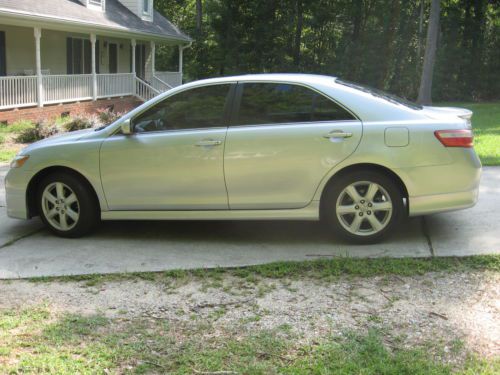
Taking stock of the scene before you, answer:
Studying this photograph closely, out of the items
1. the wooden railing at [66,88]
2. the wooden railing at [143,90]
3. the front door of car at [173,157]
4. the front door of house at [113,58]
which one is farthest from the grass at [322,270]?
the front door of house at [113,58]

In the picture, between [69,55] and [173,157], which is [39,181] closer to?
[173,157]

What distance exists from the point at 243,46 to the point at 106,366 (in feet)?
112

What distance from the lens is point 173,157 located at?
593 centimetres

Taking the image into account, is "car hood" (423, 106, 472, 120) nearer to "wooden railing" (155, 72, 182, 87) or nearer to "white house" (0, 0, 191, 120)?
→ "white house" (0, 0, 191, 120)

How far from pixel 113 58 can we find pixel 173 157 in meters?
22.2

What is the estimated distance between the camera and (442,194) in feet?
18.5

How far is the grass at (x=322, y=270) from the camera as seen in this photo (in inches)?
195

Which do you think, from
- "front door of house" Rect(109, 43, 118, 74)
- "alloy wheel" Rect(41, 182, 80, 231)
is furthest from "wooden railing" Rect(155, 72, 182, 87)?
"alloy wheel" Rect(41, 182, 80, 231)

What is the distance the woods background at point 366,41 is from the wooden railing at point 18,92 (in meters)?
19.5

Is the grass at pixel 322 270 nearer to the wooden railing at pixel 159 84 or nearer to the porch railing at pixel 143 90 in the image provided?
the porch railing at pixel 143 90

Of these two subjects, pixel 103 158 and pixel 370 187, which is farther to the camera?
pixel 103 158

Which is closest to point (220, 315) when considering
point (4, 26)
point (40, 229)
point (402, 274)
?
point (402, 274)

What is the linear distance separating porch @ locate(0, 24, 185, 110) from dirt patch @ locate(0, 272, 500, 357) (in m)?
13.3

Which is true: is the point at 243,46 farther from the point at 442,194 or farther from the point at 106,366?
the point at 106,366
